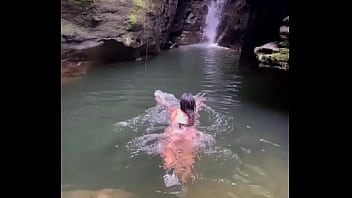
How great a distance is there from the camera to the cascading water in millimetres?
17766

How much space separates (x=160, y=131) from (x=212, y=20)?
13.9m

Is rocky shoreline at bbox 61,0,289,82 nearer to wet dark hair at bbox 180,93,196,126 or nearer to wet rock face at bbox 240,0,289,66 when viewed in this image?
wet rock face at bbox 240,0,289,66

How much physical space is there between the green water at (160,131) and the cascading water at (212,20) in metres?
8.25

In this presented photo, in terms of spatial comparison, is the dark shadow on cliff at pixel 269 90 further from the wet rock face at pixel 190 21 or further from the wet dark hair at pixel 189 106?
the wet rock face at pixel 190 21

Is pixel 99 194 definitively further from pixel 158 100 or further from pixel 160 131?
pixel 158 100

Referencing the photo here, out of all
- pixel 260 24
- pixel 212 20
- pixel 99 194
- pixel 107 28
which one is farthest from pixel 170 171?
pixel 212 20

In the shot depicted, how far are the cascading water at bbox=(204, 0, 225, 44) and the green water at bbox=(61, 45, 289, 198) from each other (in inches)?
325

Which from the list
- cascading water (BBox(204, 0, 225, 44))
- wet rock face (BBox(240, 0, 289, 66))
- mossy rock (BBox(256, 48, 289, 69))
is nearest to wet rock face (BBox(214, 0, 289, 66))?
wet rock face (BBox(240, 0, 289, 66))

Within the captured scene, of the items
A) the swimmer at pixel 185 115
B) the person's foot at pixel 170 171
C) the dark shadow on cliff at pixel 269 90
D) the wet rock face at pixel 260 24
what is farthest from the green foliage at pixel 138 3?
the person's foot at pixel 170 171
